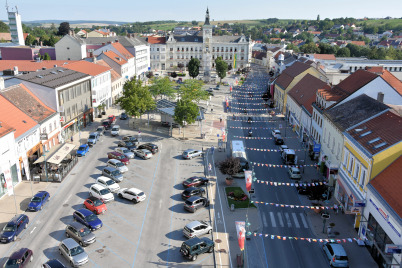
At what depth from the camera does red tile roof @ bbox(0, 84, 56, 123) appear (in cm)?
4925

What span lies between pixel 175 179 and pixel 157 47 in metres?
111

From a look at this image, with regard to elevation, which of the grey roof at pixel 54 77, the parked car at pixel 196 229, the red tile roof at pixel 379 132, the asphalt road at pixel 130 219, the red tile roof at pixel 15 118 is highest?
the grey roof at pixel 54 77

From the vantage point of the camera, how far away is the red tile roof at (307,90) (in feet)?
197

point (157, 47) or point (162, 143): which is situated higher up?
point (157, 47)

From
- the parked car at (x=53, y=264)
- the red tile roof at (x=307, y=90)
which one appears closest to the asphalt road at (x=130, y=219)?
the parked car at (x=53, y=264)

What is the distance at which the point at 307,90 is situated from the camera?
66500mm

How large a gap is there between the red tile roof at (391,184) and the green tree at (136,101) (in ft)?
144

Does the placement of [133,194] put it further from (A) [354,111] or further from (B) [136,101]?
(B) [136,101]

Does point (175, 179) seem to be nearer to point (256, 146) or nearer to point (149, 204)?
point (149, 204)

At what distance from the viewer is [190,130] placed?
67.6m

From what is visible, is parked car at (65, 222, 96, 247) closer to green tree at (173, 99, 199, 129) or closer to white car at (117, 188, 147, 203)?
white car at (117, 188, 147, 203)

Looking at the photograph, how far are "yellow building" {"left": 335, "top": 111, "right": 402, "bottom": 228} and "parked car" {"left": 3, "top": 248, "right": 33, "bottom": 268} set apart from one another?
28225 millimetres

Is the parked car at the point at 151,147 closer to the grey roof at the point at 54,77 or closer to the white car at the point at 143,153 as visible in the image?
the white car at the point at 143,153

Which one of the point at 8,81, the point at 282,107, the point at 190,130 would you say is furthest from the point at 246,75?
the point at 8,81
